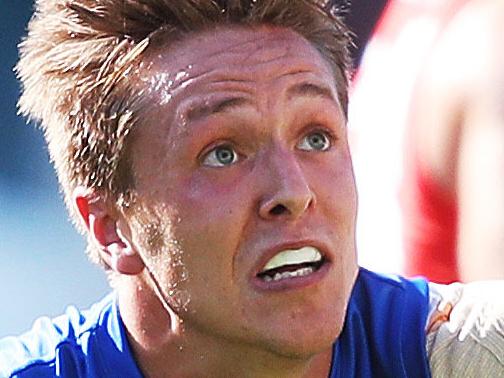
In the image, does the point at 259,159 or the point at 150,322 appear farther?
the point at 150,322

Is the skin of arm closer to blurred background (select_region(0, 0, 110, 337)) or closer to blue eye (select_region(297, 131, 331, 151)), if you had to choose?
blue eye (select_region(297, 131, 331, 151))

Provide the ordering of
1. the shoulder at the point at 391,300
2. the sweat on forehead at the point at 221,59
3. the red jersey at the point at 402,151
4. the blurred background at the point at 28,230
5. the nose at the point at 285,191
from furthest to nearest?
the blurred background at the point at 28,230 → the red jersey at the point at 402,151 → the shoulder at the point at 391,300 → the sweat on forehead at the point at 221,59 → the nose at the point at 285,191

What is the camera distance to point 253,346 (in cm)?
164

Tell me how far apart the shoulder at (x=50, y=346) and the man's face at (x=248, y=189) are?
175mm

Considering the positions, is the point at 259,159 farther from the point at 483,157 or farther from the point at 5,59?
the point at 5,59

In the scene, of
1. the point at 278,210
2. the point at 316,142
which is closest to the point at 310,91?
the point at 316,142

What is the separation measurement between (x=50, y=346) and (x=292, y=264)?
40 cm

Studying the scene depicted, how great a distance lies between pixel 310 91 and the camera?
1.65 metres

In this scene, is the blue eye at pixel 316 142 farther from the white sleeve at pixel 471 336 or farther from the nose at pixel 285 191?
the white sleeve at pixel 471 336

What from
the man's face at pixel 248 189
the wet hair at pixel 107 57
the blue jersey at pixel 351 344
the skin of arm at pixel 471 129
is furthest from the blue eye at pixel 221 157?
the skin of arm at pixel 471 129

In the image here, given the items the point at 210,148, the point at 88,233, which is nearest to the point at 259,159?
the point at 210,148

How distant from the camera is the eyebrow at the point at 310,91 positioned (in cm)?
163

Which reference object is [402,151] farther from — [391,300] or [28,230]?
[28,230]

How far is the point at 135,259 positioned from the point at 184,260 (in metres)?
0.12
